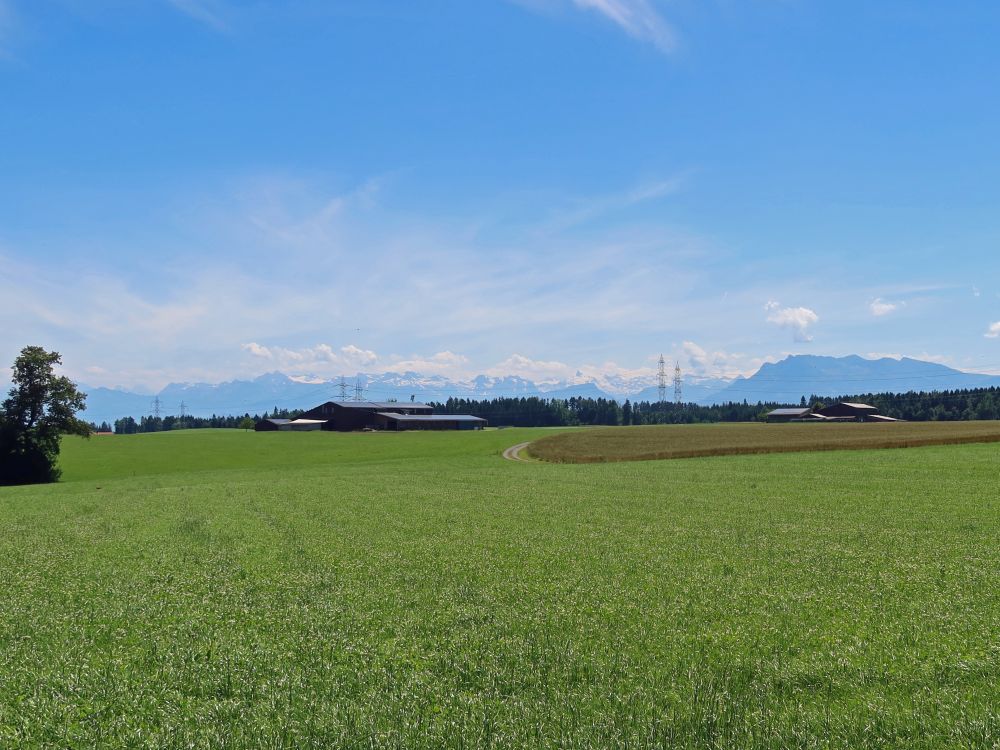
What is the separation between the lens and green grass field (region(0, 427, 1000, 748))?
8.38 metres

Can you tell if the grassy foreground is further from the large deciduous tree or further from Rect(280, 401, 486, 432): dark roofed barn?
Rect(280, 401, 486, 432): dark roofed barn

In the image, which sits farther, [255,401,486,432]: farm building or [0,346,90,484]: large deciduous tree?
[255,401,486,432]: farm building

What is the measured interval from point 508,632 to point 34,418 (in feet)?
291

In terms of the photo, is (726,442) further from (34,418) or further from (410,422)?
(410,422)

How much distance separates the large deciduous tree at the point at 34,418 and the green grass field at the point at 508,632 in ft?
203

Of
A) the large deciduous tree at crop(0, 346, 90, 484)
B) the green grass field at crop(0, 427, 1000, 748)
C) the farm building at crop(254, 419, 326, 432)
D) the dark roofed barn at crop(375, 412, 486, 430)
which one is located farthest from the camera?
the farm building at crop(254, 419, 326, 432)

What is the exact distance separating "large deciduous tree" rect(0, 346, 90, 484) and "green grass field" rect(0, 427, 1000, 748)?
203 ft

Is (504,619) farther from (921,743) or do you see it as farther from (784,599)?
(921,743)

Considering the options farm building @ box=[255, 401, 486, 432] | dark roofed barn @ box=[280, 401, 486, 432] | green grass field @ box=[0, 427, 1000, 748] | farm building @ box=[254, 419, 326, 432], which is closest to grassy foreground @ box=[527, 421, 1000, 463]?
green grass field @ box=[0, 427, 1000, 748]

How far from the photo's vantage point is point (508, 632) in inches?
470

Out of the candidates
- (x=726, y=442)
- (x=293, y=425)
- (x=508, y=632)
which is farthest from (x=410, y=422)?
(x=508, y=632)

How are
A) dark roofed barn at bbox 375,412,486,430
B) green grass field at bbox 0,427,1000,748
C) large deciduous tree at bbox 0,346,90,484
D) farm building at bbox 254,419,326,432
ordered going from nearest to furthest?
green grass field at bbox 0,427,1000,748, large deciduous tree at bbox 0,346,90,484, dark roofed barn at bbox 375,412,486,430, farm building at bbox 254,419,326,432

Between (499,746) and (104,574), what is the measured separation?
46.9ft

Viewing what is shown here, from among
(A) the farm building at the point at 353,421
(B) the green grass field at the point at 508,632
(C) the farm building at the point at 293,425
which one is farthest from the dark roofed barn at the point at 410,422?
(B) the green grass field at the point at 508,632
